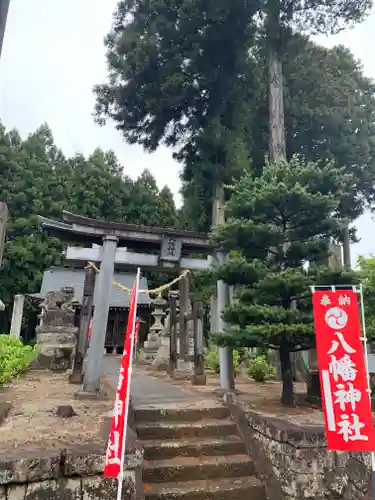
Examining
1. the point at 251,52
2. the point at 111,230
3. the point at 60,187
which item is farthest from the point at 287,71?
the point at 60,187

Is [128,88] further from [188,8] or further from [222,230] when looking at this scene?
[222,230]

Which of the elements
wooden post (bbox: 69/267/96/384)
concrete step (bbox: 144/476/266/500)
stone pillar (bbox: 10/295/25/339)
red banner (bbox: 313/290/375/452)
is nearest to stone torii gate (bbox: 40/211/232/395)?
wooden post (bbox: 69/267/96/384)

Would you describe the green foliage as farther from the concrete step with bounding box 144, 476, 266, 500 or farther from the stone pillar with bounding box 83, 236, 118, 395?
the concrete step with bounding box 144, 476, 266, 500

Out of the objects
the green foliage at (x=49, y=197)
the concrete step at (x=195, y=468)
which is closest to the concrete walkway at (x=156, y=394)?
the concrete step at (x=195, y=468)

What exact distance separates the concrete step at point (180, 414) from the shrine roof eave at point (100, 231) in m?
3.43

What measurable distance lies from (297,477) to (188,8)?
1458cm

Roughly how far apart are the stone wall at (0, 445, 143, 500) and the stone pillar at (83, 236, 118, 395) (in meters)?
3.20

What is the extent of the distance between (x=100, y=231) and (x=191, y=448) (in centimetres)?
424

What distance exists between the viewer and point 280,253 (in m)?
6.06

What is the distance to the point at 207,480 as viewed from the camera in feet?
14.1

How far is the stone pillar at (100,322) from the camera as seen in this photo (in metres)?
6.55

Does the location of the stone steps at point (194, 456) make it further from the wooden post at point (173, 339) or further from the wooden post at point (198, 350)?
the wooden post at point (173, 339)

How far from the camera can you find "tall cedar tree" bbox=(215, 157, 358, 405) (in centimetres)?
522

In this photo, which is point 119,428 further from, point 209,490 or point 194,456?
point 194,456
